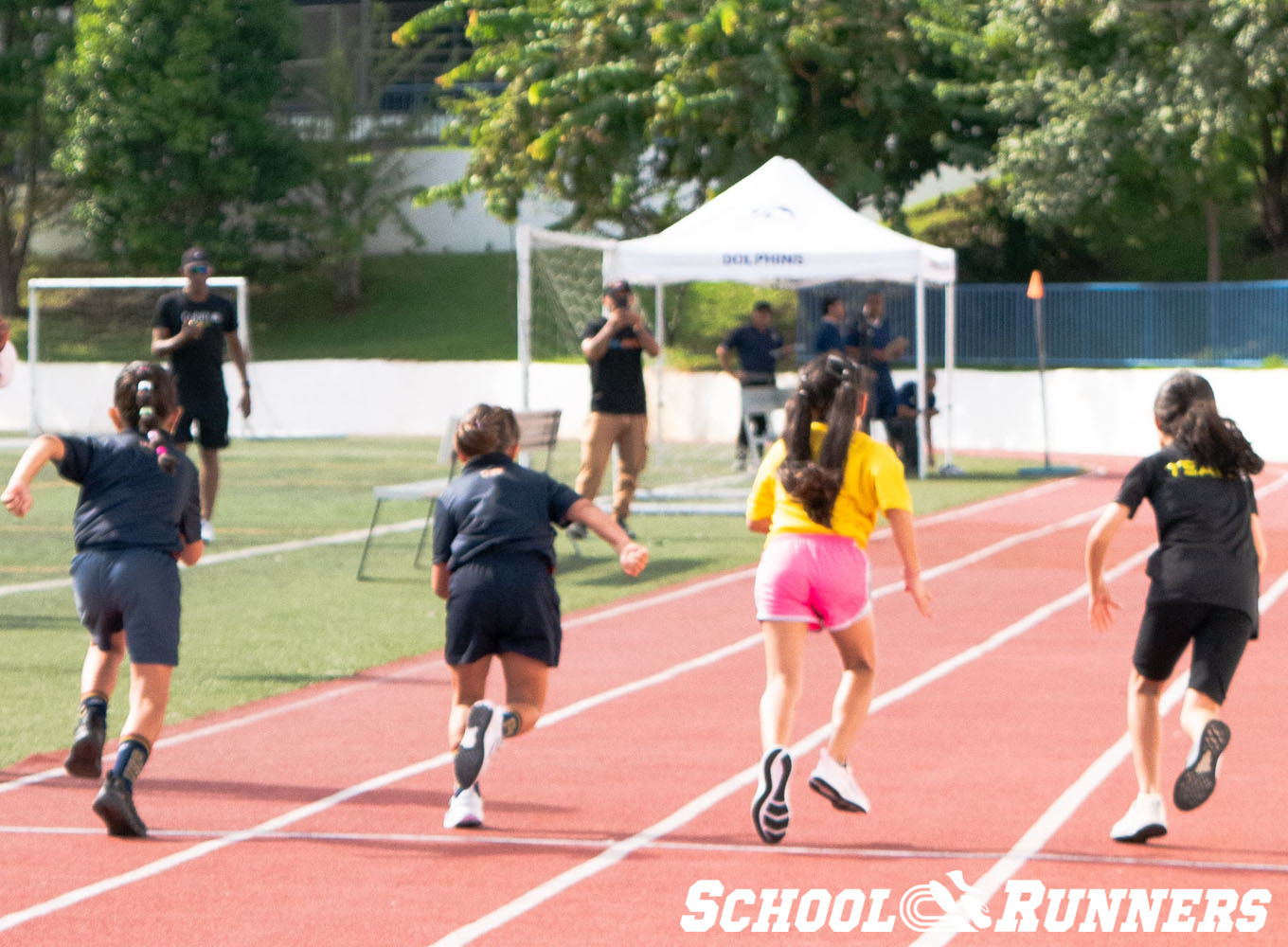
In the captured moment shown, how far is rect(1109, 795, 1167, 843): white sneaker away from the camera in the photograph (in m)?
6.44

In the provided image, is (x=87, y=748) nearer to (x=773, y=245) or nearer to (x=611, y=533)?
(x=611, y=533)

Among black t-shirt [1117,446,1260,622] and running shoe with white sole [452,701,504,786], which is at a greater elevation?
black t-shirt [1117,446,1260,622]

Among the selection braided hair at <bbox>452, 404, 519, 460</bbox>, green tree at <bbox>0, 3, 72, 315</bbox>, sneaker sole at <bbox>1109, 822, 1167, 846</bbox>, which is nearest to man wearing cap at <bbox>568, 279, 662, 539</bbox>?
braided hair at <bbox>452, 404, 519, 460</bbox>

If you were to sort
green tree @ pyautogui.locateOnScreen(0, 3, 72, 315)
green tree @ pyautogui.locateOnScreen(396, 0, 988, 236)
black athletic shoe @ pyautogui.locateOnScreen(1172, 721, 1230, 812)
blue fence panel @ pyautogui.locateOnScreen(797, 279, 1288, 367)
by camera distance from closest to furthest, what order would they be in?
black athletic shoe @ pyautogui.locateOnScreen(1172, 721, 1230, 812), blue fence panel @ pyautogui.locateOnScreen(797, 279, 1288, 367), green tree @ pyautogui.locateOnScreen(396, 0, 988, 236), green tree @ pyautogui.locateOnScreen(0, 3, 72, 315)

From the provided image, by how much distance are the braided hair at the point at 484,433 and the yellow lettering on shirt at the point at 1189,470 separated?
85.1 inches

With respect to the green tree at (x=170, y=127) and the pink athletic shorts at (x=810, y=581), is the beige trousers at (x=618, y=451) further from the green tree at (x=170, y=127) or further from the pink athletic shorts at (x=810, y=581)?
the green tree at (x=170, y=127)

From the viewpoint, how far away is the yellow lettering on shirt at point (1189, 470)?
6520 mm

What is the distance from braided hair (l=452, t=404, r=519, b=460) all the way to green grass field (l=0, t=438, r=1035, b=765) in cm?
200

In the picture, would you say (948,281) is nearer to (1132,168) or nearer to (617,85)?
(1132,168)

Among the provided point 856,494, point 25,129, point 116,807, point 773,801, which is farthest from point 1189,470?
point 25,129

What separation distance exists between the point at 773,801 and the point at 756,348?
57.7 ft

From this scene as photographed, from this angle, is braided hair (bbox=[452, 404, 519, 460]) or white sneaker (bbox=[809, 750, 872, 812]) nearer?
white sneaker (bbox=[809, 750, 872, 812])

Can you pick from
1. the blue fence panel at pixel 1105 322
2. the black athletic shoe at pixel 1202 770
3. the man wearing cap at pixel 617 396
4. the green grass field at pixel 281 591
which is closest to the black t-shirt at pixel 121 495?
the green grass field at pixel 281 591

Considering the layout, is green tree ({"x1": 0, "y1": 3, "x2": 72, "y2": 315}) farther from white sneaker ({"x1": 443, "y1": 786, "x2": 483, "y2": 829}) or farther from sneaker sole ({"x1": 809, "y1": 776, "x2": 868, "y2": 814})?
sneaker sole ({"x1": 809, "y1": 776, "x2": 868, "y2": 814})
